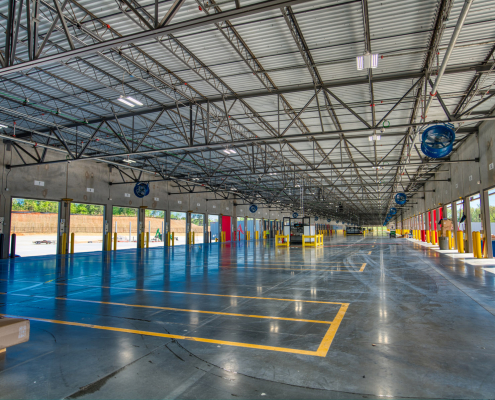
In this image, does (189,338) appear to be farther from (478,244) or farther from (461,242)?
(461,242)

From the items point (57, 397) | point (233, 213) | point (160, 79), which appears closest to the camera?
point (57, 397)

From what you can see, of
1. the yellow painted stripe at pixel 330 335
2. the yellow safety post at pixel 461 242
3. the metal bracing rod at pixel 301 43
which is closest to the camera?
the yellow painted stripe at pixel 330 335

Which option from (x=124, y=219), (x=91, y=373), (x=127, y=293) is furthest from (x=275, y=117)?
(x=124, y=219)

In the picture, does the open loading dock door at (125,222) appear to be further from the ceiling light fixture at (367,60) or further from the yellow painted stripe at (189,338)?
the ceiling light fixture at (367,60)

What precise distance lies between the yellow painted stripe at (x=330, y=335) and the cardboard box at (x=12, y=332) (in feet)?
13.6

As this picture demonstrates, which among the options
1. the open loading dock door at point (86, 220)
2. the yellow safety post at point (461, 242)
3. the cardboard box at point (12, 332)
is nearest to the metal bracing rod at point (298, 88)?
the open loading dock door at point (86, 220)

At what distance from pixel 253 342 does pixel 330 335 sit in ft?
4.19

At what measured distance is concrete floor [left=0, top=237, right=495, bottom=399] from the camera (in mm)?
3361

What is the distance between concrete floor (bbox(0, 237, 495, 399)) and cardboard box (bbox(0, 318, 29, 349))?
9.0 inches

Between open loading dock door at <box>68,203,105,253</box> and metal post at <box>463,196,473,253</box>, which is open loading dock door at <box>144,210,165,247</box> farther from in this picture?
metal post at <box>463,196,473,253</box>

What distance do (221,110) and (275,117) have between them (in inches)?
113

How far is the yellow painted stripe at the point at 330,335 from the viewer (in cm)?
432

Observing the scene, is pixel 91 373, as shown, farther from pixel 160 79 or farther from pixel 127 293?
pixel 160 79

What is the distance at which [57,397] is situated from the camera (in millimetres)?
3174
